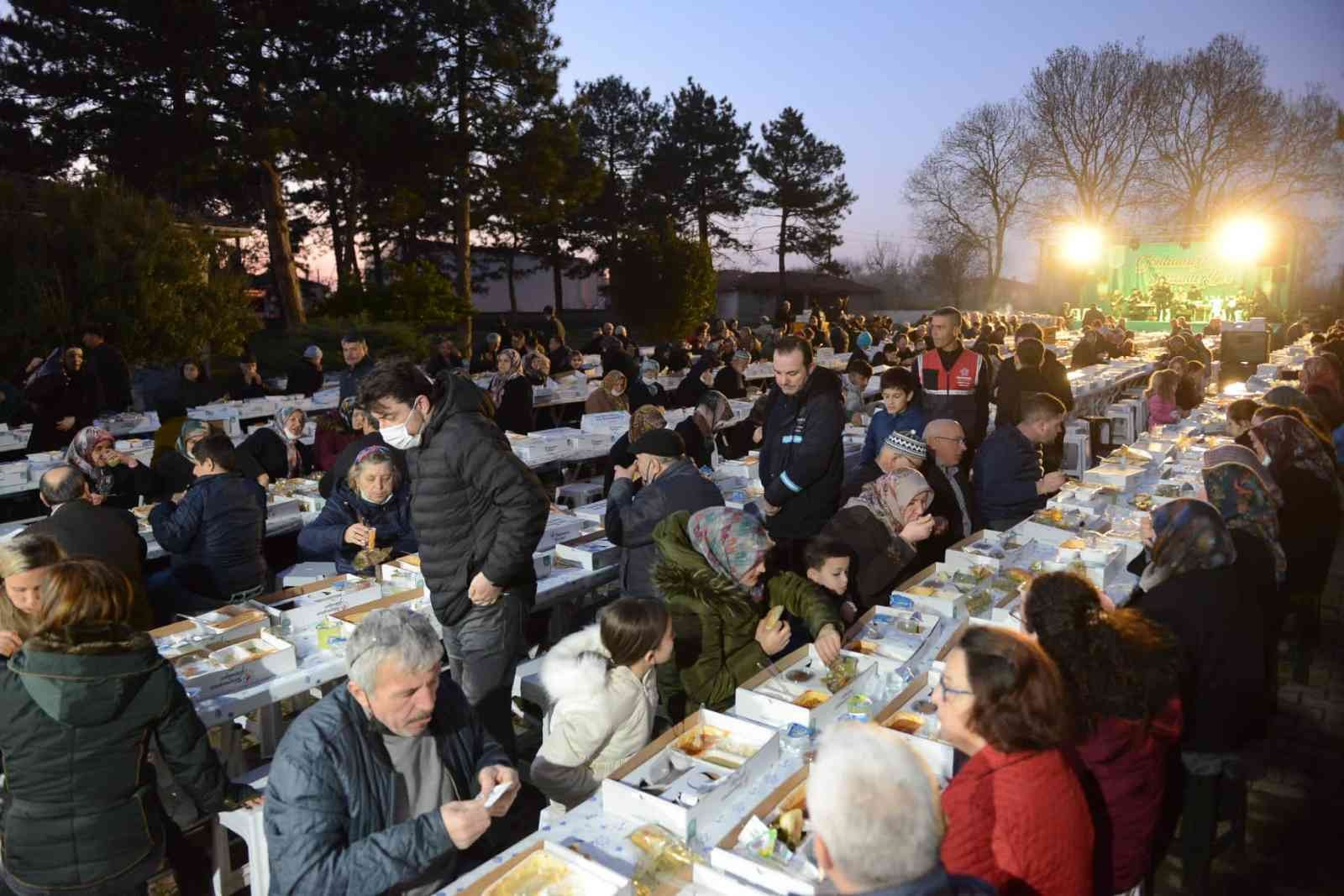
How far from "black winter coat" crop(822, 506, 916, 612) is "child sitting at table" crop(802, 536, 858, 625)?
0.32 metres

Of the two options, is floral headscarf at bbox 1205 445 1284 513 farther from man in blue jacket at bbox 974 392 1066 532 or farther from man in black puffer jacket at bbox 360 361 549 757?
man in black puffer jacket at bbox 360 361 549 757

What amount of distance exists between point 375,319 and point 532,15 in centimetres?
811

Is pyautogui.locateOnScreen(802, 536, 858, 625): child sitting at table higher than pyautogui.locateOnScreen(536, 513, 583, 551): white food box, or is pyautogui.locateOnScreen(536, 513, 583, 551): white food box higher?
pyautogui.locateOnScreen(802, 536, 858, 625): child sitting at table

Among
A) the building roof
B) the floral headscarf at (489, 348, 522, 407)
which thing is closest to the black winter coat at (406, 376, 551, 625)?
the floral headscarf at (489, 348, 522, 407)

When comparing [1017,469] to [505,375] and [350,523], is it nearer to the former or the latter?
[350,523]

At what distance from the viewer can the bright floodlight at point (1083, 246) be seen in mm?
32031

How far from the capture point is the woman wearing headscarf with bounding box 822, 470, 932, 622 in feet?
14.2

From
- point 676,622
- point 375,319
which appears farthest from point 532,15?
point 676,622

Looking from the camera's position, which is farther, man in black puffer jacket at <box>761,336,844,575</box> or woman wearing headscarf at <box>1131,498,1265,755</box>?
man in black puffer jacket at <box>761,336,844,575</box>

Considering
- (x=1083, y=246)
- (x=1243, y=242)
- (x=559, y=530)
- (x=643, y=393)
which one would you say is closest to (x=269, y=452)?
(x=559, y=530)

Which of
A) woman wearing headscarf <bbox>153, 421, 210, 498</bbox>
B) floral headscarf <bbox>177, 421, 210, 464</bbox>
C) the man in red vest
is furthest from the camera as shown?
the man in red vest

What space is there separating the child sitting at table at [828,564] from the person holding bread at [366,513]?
2.00m

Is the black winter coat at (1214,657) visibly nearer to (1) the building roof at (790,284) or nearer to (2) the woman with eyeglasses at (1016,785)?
(2) the woman with eyeglasses at (1016,785)

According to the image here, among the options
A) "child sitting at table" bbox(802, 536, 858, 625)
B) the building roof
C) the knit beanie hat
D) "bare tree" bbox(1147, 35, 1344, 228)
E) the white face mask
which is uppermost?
"bare tree" bbox(1147, 35, 1344, 228)
